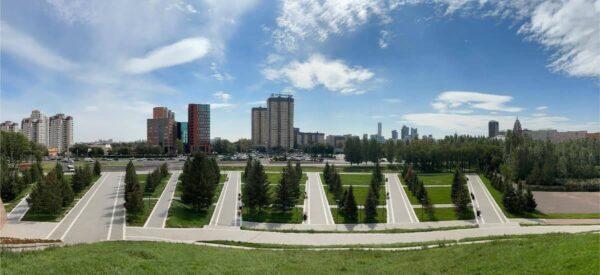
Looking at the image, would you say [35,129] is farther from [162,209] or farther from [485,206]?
[485,206]

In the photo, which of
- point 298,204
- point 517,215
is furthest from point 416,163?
point 298,204

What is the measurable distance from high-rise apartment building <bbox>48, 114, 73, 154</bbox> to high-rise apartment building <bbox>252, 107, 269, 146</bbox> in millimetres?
67119

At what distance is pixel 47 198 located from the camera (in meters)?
30.8

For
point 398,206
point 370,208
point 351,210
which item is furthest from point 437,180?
point 351,210

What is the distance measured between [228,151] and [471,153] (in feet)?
250

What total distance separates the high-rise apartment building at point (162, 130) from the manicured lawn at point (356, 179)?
8053 centimetres

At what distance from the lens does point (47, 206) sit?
1206 inches

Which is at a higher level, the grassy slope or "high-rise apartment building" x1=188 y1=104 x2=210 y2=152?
"high-rise apartment building" x1=188 y1=104 x2=210 y2=152

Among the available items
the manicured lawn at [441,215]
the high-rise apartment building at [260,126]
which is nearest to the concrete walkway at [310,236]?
the manicured lawn at [441,215]

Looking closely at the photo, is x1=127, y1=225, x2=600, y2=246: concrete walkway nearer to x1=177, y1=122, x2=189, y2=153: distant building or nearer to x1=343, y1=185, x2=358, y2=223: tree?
x1=343, y1=185, x2=358, y2=223: tree

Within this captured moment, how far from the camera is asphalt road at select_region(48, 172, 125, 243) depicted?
2620 cm

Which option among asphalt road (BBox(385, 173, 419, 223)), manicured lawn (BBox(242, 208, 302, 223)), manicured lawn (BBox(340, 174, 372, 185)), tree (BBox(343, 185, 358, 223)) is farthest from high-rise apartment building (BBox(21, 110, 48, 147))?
tree (BBox(343, 185, 358, 223))

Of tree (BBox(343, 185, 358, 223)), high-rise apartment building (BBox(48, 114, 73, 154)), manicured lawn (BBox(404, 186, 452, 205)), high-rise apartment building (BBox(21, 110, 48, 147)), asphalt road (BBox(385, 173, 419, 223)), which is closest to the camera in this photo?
tree (BBox(343, 185, 358, 223))

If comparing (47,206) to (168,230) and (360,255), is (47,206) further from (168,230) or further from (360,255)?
(360,255)
